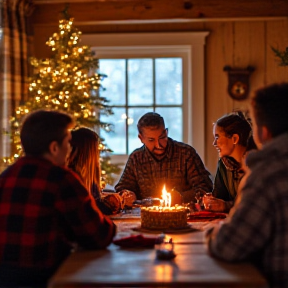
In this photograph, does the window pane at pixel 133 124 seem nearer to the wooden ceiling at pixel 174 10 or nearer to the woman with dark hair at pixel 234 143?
the wooden ceiling at pixel 174 10

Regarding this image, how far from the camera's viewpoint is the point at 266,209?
6.15 ft

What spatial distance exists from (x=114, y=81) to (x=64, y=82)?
79 cm

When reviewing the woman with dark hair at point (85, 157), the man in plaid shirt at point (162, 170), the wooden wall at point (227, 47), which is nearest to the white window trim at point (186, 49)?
the wooden wall at point (227, 47)

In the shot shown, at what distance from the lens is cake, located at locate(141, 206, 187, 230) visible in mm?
2621

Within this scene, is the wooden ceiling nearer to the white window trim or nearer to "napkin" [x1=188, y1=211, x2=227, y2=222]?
the white window trim

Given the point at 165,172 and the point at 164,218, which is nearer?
the point at 164,218

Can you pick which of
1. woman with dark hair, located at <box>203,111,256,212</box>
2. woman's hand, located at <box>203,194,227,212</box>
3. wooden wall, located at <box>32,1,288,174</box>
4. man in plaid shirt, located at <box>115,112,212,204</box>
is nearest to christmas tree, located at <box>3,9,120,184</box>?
wooden wall, located at <box>32,1,288,174</box>

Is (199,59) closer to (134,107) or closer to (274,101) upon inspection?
(134,107)

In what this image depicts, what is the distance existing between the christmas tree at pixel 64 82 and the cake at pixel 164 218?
2.84 m

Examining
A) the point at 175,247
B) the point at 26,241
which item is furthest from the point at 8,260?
the point at 175,247

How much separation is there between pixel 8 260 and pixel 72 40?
141 inches

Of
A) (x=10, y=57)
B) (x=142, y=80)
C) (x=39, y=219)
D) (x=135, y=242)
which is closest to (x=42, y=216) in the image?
(x=39, y=219)

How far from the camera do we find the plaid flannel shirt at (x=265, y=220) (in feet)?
6.16

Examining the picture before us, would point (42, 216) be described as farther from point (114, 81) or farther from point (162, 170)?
point (114, 81)
